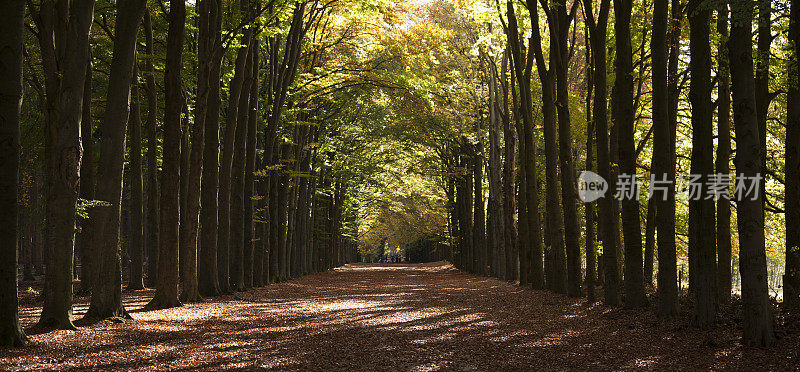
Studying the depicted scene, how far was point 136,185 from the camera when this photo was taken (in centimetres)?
2045

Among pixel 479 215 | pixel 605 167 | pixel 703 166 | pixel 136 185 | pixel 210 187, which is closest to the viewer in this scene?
pixel 703 166

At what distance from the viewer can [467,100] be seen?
30.4 metres

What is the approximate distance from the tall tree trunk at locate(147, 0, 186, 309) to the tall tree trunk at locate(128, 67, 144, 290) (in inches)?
140

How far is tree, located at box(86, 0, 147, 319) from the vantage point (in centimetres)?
1167

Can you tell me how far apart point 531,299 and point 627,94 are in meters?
7.15

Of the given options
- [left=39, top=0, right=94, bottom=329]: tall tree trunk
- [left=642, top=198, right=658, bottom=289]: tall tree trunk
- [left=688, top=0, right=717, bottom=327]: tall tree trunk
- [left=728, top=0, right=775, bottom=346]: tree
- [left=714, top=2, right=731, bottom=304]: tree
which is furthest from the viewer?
[left=642, top=198, right=658, bottom=289]: tall tree trunk

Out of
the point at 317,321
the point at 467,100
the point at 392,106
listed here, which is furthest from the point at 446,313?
the point at 392,106

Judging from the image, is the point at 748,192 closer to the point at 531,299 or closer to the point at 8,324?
the point at 8,324

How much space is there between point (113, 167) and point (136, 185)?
8939mm

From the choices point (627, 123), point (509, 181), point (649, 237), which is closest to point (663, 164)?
point (627, 123)

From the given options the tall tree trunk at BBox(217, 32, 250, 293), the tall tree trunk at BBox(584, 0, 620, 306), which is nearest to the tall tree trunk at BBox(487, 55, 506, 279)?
the tall tree trunk at BBox(217, 32, 250, 293)

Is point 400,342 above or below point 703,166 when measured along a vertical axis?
below

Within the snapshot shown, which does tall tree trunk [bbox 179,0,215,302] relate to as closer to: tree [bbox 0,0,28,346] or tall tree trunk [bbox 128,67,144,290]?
tall tree trunk [bbox 128,67,144,290]

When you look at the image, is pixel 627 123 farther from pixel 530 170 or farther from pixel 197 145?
pixel 197 145
